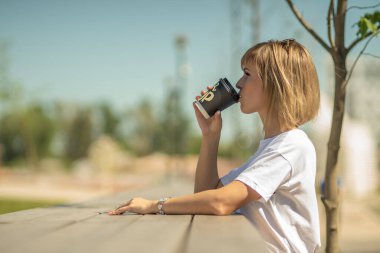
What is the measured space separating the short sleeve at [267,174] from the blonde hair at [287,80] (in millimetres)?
203

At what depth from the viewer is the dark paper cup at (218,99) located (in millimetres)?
1917

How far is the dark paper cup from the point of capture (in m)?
1.92

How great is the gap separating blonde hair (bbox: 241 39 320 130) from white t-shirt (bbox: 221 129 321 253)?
0.31 feet

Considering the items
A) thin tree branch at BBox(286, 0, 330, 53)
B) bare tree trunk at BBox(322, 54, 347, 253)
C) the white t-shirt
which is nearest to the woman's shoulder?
the white t-shirt

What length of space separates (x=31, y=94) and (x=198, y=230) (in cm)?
2990

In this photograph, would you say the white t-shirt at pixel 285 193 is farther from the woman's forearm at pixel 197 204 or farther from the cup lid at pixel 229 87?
the cup lid at pixel 229 87

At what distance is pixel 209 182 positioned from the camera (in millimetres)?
2230

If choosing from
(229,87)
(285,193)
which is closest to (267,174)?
(285,193)

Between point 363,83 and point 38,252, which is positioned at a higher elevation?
point 38,252

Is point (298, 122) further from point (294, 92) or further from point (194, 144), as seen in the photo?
point (194, 144)

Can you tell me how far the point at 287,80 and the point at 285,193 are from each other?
0.43 metres

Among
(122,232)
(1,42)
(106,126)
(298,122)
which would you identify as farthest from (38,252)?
(106,126)

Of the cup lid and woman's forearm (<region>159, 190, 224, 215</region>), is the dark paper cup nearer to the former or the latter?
the cup lid

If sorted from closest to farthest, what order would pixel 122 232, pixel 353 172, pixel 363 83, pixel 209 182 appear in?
pixel 122 232
pixel 209 182
pixel 353 172
pixel 363 83
